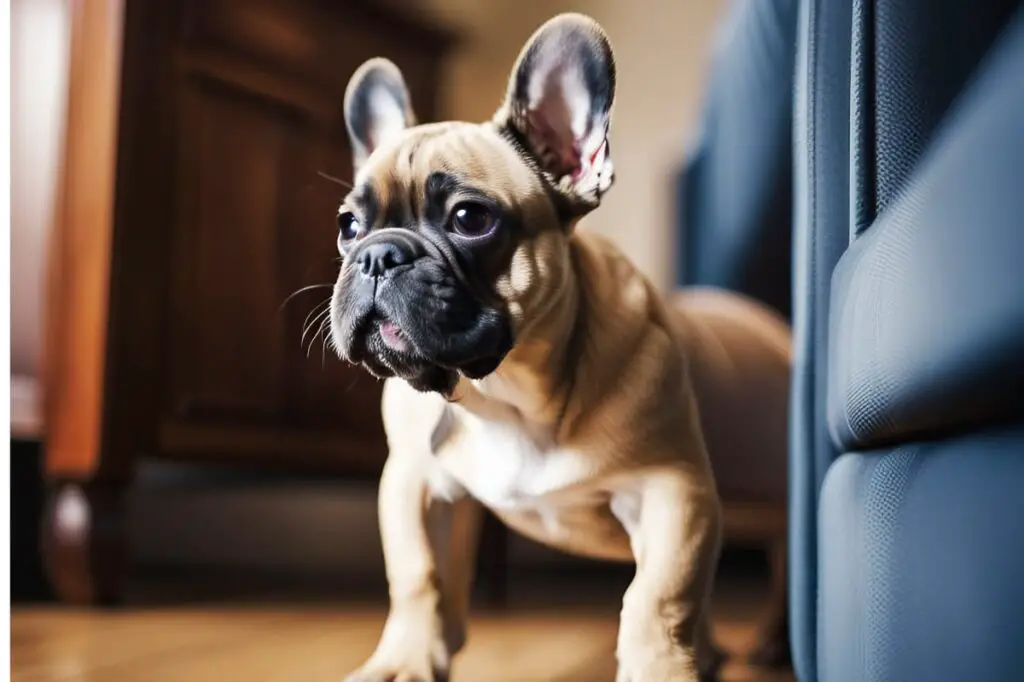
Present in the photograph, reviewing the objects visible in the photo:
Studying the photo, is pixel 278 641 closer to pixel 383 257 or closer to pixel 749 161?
pixel 383 257

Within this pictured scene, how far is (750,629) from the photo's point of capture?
4.45ft

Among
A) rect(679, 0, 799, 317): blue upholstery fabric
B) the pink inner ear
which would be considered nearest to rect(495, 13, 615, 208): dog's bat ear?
the pink inner ear

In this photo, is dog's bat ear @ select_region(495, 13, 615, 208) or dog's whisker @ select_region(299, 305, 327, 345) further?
dog's whisker @ select_region(299, 305, 327, 345)

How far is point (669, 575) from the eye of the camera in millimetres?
705

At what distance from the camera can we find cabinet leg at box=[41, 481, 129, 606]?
1329 mm

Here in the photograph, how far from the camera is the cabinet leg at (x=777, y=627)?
110 centimetres

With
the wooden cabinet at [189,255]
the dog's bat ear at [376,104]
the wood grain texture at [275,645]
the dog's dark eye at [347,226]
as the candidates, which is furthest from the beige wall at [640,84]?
the wood grain texture at [275,645]

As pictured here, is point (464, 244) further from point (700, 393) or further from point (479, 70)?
point (479, 70)

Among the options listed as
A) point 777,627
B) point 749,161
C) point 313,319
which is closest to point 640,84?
point 749,161

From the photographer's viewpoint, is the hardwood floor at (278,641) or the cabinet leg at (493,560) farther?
the cabinet leg at (493,560)

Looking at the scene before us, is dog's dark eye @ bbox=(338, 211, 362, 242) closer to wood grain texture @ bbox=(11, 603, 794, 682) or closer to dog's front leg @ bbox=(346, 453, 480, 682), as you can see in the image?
dog's front leg @ bbox=(346, 453, 480, 682)

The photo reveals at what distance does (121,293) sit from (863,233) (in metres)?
1.02

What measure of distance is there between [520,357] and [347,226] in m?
0.15

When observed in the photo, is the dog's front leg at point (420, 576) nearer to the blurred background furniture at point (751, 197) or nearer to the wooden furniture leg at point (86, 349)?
the blurred background furniture at point (751, 197)
